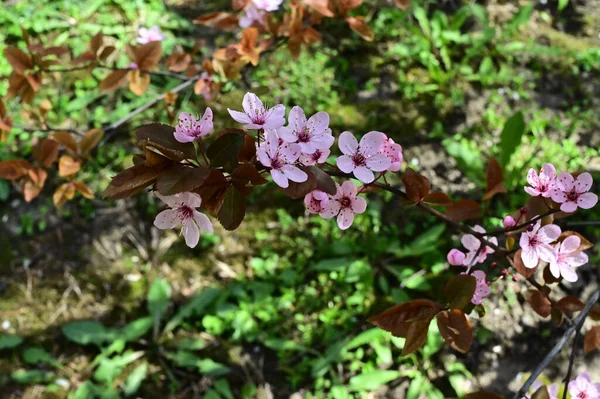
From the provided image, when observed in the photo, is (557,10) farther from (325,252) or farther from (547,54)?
(325,252)

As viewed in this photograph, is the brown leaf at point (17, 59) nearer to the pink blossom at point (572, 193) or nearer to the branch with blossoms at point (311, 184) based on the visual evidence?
the branch with blossoms at point (311, 184)

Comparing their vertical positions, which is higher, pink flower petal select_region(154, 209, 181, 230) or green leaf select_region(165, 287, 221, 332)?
pink flower petal select_region(154, 209, 181, 230)

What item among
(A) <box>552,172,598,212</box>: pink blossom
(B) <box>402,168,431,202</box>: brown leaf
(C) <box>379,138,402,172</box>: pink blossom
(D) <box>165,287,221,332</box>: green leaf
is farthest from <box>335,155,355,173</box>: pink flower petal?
(D) <box>165,287,221,332</box>: green leaf

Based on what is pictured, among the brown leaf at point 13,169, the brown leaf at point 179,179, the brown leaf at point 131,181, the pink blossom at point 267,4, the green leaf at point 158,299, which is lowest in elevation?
the green leaf at point 158,299

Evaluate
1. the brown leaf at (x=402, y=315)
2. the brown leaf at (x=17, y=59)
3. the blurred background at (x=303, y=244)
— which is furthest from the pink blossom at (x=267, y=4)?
the brown leaf at (x=402, y=315)

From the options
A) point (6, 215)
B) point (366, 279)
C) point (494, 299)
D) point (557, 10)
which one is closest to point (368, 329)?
point (366, 279)

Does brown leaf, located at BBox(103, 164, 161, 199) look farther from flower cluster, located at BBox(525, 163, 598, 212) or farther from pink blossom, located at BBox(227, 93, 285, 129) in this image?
flower cluster, located at BBox(525, 163, 598, 212)

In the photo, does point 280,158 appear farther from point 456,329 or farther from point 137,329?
point 137,329
